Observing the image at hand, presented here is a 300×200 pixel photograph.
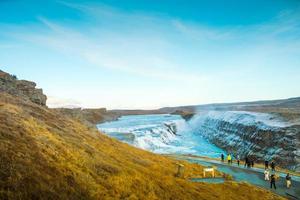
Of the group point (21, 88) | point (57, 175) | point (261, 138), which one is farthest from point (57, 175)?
point (261, 138)

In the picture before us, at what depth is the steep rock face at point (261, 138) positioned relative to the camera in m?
51.3

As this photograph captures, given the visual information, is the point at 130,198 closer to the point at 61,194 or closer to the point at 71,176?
the point at 71,176

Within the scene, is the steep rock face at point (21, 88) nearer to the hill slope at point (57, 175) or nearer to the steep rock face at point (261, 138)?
the hill slope at point (57, 175)

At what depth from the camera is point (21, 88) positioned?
116 ft

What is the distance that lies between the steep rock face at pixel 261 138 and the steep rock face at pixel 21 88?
37511mm

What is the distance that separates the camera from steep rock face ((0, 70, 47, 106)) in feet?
105

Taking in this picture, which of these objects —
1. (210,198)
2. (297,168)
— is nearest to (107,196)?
(210,198)

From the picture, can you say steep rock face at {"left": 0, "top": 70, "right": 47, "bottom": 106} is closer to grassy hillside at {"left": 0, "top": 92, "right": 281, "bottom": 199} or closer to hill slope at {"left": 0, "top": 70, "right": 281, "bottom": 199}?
grassy hillside at {"left": 0, "top": 92, "right": 281, "bottom": 199}

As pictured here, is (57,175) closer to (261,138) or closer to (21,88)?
(21,88)

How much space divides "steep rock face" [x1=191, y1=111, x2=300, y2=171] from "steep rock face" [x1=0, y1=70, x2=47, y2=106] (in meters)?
37.5

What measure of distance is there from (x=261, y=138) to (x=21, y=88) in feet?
155

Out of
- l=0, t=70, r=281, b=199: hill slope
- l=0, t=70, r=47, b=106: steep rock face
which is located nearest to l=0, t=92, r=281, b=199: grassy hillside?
l=0, t=70, r=281, b=199: hill slope

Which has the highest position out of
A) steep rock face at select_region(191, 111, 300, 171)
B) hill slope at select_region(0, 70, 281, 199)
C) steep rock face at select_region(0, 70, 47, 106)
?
steep rock face at select_region(0, 70, 47, 106)

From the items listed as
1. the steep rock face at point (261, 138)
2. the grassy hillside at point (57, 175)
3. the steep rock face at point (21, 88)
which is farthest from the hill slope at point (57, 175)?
the steep rock face at point (261, 138)
